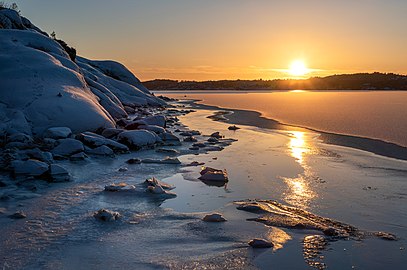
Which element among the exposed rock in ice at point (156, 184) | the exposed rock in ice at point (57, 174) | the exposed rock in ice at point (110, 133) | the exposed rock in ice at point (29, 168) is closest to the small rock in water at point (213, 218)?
the exposed rock in ice at point (156, 184)

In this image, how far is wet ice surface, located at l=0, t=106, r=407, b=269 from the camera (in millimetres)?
4629

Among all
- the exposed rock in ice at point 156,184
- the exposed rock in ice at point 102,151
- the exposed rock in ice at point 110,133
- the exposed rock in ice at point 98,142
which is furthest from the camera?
the exposed rock in ice at point 110,133

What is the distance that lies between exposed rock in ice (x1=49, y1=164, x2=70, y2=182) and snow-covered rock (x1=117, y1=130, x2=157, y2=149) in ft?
14.9

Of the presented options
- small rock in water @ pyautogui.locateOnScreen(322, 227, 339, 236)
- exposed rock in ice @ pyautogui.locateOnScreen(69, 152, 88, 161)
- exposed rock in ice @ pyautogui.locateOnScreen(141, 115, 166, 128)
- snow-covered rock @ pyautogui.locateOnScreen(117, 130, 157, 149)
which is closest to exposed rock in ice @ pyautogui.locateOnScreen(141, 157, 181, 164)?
exposed rock in ice @ pyautogui.locateOnScreen(69, 152, 88, 161)

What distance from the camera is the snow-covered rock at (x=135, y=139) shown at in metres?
13.3

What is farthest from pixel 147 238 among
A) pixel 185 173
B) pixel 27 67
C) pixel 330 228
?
pixel 27 67

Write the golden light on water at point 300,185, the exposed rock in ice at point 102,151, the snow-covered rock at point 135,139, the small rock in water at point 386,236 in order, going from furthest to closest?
the snow-covered rock at point 135,139
the exposed rock in ice at point 102,151
the golden light on water at point 300,185
the small rock in water at point 386,236

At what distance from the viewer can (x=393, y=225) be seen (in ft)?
19.3

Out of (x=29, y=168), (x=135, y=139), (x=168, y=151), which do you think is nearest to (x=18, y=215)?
(x=29, y=168)

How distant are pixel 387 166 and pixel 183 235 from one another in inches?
285

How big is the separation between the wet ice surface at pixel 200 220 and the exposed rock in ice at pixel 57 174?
1.01 feet

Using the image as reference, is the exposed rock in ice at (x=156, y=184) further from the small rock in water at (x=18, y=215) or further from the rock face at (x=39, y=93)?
the rock face at (x=39, y=93)

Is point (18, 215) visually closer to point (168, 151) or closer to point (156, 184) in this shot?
point (156, 184)

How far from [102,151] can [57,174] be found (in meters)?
3.09
